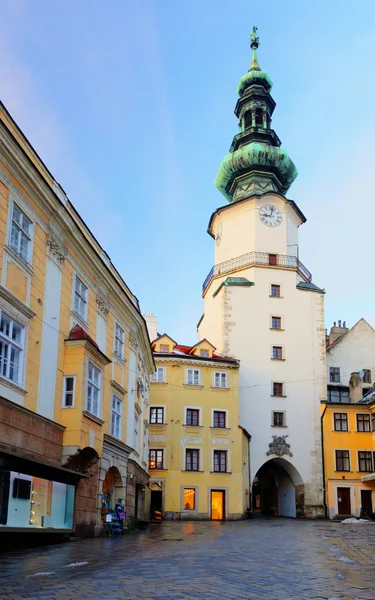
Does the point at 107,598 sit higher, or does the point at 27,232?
the point at 27,232

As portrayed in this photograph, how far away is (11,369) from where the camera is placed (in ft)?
54.6

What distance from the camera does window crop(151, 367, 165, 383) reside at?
43688 mm

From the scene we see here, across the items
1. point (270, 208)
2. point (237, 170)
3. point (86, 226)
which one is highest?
point (237, 170)

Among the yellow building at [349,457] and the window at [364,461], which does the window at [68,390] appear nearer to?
the yellow building at [349,457]

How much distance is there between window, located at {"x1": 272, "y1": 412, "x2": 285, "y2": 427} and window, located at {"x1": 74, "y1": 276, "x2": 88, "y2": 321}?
1084 inches

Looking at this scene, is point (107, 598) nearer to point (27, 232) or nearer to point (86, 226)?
point (27, 232)

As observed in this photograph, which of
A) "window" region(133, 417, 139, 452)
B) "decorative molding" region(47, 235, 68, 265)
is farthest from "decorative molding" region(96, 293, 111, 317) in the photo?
"window" region(133, 417, 139, 452)

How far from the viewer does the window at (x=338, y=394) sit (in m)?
51.7

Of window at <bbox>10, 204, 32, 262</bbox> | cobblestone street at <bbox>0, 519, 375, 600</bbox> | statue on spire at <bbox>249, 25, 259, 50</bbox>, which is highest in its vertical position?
statue on spire at <bbox>249, 25, 259, 50</bbox>

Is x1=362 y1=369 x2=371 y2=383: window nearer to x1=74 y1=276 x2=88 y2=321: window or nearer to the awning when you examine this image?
x1=74 y1=276 x2=88 y2=321: window

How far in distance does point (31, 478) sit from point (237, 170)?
142 ft

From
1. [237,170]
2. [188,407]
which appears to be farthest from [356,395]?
[237,170]

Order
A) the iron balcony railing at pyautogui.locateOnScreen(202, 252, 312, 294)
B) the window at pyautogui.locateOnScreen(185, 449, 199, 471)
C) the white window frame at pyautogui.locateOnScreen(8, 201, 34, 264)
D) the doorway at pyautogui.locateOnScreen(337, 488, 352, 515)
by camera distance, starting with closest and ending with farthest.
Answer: the white window frame at pyautogui.locateOnScreen(8, 201, 34, 264) → the window at pyautogui.locateOnScreen(185, 449, 199, 471) → the doorway at pyautogui.locateOnScreen(337, 488, 352, 515) → the iron balcony railing at pyautogui.locateOnScreen(202, 252, 312, 294)

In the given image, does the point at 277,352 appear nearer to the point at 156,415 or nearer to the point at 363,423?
the point at 363,423
